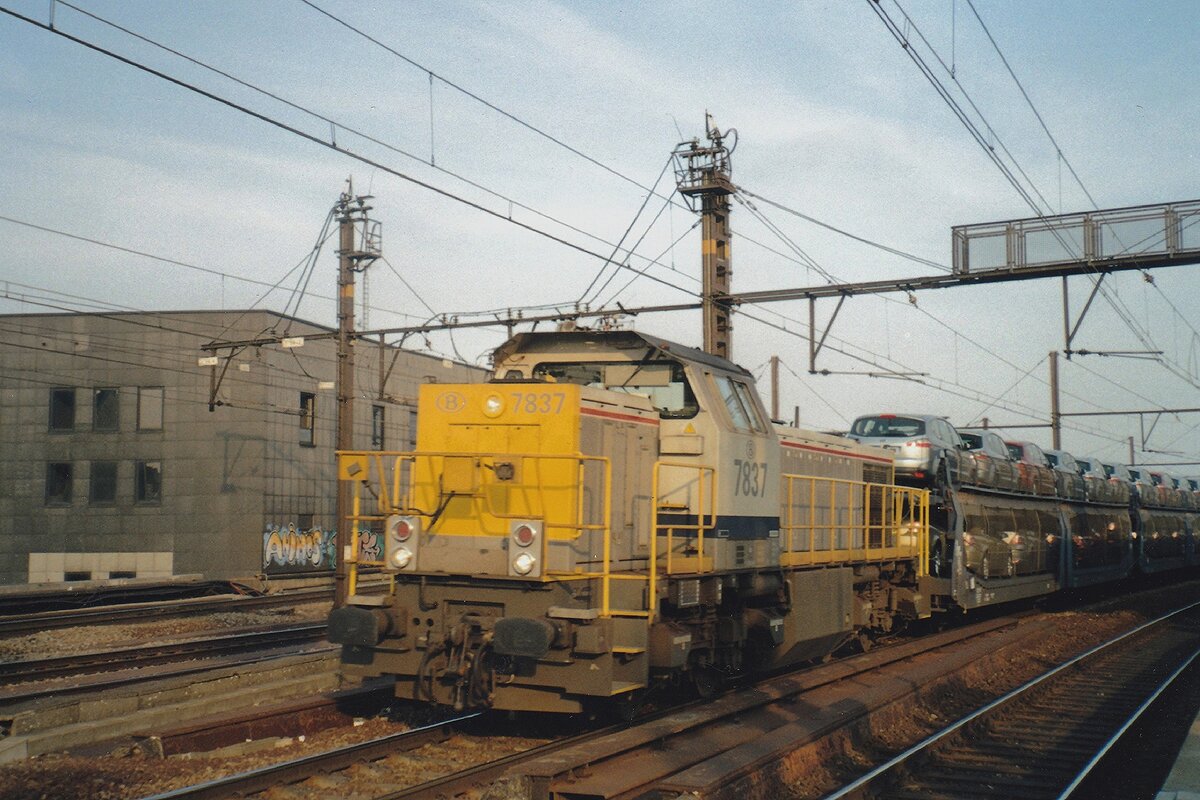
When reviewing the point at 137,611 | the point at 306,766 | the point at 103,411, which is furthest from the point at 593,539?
the point at 103,411

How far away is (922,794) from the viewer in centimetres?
761

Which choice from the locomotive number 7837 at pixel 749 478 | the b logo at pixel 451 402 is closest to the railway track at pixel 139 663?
the b logo at pixel 451 402

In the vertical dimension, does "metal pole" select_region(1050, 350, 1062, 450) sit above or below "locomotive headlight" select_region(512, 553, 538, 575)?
above

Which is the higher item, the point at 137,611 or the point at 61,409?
the point at 61,409

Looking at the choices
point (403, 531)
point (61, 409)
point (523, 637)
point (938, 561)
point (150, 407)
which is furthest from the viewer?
point (61, 409)

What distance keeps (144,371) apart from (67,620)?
1556 cm

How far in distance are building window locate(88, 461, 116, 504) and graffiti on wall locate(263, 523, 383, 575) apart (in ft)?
16.9

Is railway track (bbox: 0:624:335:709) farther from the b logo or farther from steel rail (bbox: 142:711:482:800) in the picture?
the b logo

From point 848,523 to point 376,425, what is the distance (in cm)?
2717

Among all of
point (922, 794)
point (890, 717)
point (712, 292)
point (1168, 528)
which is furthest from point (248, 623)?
point (1168, 528)

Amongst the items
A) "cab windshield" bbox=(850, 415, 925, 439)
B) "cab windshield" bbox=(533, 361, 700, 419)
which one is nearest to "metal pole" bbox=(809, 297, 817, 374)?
"cab windshield" bbox=(850, 415, 925, 439)

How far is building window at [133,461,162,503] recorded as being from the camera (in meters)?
32.4

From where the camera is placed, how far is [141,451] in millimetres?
32438

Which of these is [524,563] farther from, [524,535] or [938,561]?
[938,561]
